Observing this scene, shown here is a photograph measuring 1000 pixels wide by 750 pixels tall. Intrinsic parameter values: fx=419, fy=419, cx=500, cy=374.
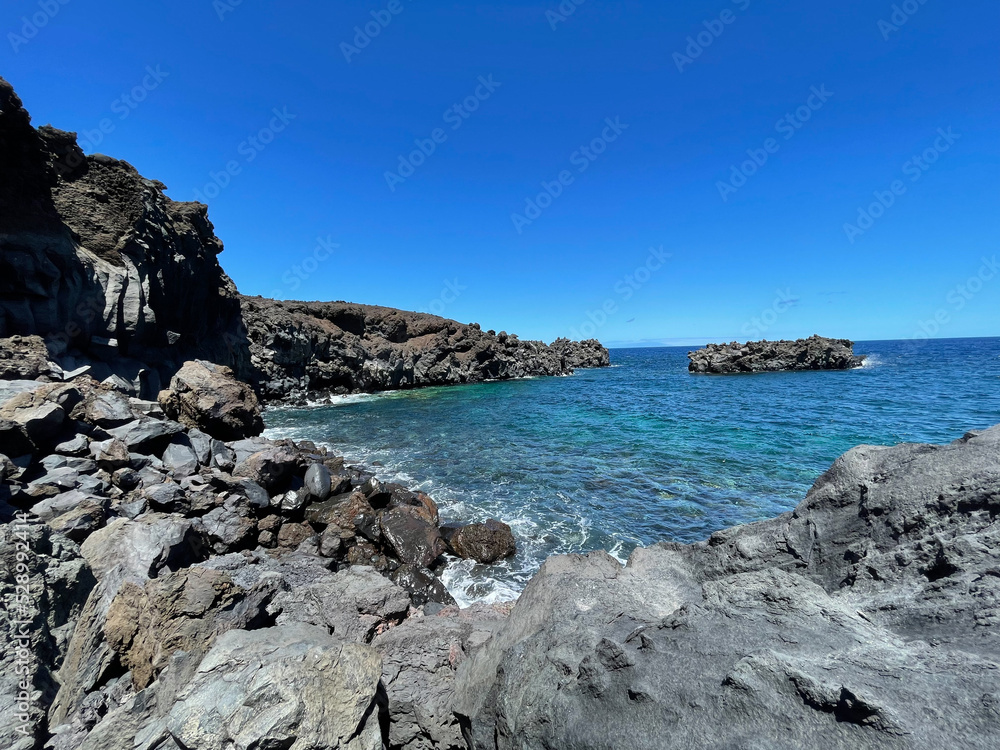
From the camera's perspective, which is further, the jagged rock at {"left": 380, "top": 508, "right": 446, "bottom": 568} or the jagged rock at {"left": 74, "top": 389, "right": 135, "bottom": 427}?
the jagged rock at {"left": 74, "top": 389, "right": 135, "bottom": 427}

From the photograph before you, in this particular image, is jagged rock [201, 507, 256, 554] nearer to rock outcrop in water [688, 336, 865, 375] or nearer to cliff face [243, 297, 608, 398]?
cliff face [243, 297, 608, 398]

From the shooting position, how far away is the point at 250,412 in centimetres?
1639

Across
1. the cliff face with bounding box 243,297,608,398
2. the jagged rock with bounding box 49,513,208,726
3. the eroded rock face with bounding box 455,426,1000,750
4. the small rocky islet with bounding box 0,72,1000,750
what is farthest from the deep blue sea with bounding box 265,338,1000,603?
the cliff face with bounding box 243,297,608,398

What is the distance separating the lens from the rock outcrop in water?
242ft

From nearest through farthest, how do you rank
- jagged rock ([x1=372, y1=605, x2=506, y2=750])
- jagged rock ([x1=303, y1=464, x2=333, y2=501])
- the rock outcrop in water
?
jagged rock ([x1=372, y1=605, x2=506, y2=750]) < jagged rock ([x1=303, y1=464, x2=333, y2=501]) < the rock outcrop in water

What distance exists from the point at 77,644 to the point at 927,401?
48.6 metres

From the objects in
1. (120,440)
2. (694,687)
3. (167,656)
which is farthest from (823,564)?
(120,440)

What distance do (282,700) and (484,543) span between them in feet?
29.2

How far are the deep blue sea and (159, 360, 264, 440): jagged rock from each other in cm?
615

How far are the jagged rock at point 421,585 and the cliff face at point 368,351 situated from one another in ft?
132

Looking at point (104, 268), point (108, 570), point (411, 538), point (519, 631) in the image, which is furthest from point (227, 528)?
point (104, 268)

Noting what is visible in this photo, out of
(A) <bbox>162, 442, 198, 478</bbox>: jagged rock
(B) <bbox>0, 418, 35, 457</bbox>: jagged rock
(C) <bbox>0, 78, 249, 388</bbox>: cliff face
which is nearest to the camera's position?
(B) <bbox>0, 418, 35, 457</bbox>: jagged rock

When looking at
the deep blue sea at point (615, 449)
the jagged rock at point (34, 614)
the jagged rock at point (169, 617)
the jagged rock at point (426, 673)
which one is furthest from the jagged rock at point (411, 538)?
the jagged rock at point (34, 614)

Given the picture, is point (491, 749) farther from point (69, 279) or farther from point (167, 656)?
point (69, 279)
